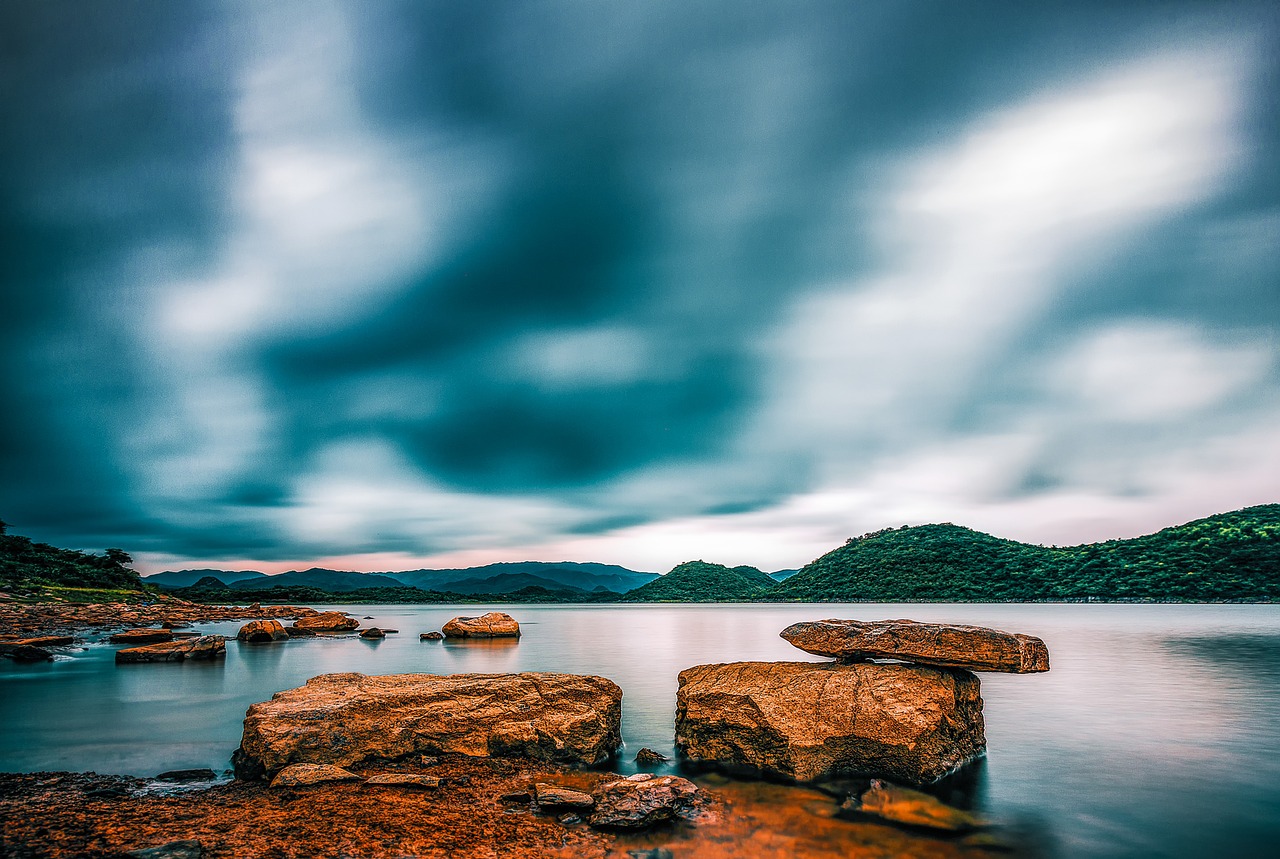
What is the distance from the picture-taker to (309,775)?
7.82 m

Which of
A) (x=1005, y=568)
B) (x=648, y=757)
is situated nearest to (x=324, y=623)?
(x=648, y=757)

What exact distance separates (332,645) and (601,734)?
3097cm

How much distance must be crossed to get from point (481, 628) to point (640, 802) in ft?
118

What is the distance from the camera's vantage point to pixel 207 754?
1066cm

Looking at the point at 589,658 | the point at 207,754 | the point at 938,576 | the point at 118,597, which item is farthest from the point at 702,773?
the point at 938,576

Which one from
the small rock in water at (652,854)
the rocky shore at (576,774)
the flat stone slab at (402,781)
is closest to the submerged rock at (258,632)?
the rocky shore at (576,774)

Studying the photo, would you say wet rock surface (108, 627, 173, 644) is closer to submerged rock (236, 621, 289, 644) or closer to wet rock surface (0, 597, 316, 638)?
wet rock surface (0, 597, 316, 638)

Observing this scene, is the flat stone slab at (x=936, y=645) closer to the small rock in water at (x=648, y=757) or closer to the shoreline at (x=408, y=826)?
the shoreline at (x=408, y=826)

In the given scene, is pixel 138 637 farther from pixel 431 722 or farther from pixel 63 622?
pixel 431 722

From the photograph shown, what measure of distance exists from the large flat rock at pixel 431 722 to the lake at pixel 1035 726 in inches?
43.6

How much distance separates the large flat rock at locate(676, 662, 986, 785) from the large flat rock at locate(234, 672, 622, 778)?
1.75m

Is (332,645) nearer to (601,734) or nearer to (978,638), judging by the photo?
(601,734)

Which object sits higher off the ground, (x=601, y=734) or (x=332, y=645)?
(x=601, y=734)

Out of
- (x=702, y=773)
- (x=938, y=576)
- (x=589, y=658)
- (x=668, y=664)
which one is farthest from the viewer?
(x=938, y=576)
